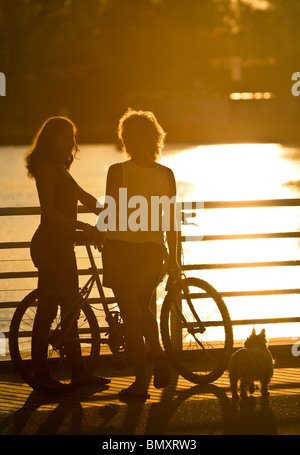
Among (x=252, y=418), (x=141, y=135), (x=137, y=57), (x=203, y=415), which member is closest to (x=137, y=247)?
(x=141, y=135)

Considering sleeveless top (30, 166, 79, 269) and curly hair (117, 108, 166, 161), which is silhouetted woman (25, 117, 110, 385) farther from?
curly hair (117, 108, 166, 161)

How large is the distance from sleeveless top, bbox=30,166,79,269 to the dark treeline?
72416 mm

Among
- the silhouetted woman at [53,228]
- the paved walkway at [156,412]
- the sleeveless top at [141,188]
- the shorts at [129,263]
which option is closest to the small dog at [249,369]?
the paved walkway at [156,412]

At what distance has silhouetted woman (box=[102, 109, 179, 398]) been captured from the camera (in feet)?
22.6

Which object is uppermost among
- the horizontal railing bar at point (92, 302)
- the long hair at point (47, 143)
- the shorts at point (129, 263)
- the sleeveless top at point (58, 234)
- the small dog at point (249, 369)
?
the long hair at point (47, 143)

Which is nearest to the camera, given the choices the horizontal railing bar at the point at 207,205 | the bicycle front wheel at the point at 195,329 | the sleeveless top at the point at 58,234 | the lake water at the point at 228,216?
the sleeveless top at the point at 58,234

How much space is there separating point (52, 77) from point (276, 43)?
92.1 feet

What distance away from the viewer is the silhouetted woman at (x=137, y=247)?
6875 millimetres

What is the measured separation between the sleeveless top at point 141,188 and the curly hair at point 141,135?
92 mm

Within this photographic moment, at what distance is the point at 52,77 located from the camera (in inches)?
3939

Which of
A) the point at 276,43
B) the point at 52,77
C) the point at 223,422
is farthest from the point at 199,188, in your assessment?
the point at 276,43

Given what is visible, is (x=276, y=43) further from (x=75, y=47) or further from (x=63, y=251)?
(x=63, y=251)

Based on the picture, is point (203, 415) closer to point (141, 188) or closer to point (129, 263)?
point (129, 263)

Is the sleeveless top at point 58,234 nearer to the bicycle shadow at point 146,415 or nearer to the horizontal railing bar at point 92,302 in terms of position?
the horizontal railing bar at point 92,302
